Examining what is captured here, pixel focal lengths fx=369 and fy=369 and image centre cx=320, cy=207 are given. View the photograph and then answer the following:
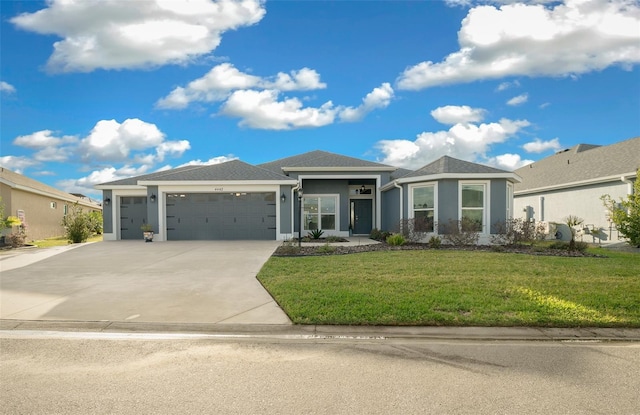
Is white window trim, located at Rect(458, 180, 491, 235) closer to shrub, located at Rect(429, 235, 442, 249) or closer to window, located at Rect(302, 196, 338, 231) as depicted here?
shrub, located at Rect(429, 235, 442, 249)

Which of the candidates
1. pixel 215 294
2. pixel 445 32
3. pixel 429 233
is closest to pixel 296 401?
pixel 215 294

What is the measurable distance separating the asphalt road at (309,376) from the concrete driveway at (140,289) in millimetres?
890

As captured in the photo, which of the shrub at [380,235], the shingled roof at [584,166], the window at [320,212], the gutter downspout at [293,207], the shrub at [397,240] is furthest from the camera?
the window at [320,212]

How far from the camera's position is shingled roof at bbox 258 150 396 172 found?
19375mm

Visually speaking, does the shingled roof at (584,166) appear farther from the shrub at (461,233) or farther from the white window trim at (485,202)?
the shrub at (461,233)

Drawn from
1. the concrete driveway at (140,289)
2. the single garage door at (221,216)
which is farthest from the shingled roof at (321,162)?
the concrete driveway at (140,289)

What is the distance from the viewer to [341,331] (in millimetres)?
5027

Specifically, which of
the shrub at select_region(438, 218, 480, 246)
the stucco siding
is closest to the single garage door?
the shrub at select_region(438, 218, 480, 246)

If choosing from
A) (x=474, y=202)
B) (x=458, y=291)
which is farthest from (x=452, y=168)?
(x=458, y=291)

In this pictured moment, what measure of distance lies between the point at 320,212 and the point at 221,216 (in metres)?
5.51

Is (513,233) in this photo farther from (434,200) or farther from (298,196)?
(298,196)

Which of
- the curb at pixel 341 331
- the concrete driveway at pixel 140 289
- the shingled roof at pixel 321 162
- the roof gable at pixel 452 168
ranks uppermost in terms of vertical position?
the shingled roof at pixel 321 162

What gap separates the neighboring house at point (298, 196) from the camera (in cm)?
1501

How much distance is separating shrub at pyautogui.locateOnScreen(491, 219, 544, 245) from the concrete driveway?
9142 mm
